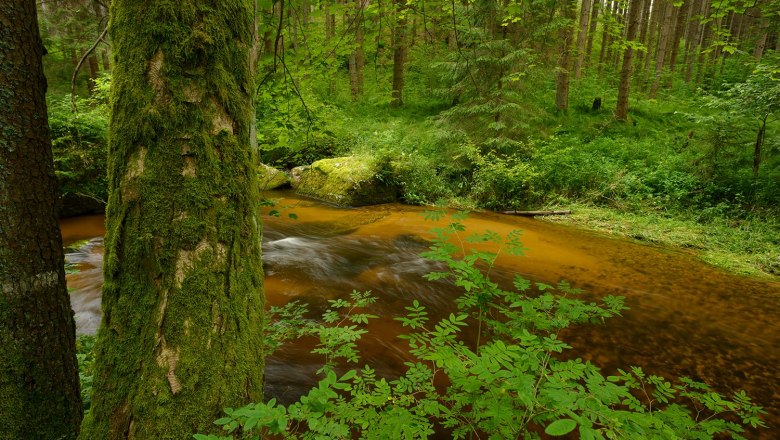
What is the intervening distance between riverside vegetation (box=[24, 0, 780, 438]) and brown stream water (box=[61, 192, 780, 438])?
40cm

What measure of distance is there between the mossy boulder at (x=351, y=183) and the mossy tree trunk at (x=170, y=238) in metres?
8.78

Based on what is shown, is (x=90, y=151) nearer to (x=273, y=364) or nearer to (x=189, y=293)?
(x=273, y=364)

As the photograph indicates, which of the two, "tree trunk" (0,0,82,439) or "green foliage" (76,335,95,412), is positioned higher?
"tree trunk" (0,0,82,439)

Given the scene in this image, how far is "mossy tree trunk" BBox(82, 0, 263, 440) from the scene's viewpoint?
1.31m

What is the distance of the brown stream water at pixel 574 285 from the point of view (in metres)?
3.74

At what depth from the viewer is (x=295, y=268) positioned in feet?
19.1

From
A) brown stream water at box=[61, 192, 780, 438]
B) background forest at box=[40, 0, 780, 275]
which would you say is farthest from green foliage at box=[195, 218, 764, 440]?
background forest at box=[40, 0, 780, 275]

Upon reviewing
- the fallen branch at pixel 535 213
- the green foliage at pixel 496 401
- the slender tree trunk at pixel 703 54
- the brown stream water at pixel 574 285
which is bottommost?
the brown stream water at pixel 574 285

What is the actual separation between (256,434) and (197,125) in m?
1.20

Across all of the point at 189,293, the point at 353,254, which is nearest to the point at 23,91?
the point at 189,293

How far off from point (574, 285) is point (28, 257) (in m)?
5.86

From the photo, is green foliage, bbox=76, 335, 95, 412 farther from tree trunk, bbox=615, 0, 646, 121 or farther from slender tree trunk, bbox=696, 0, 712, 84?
slender tree trunk, bbox=696, 0, 712, 84

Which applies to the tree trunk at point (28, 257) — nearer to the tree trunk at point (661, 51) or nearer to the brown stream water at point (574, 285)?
the brown stream water at point (574, 285)

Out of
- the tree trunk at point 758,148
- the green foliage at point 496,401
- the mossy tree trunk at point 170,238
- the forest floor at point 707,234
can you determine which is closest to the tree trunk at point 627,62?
the tree trunk at point 758,148
